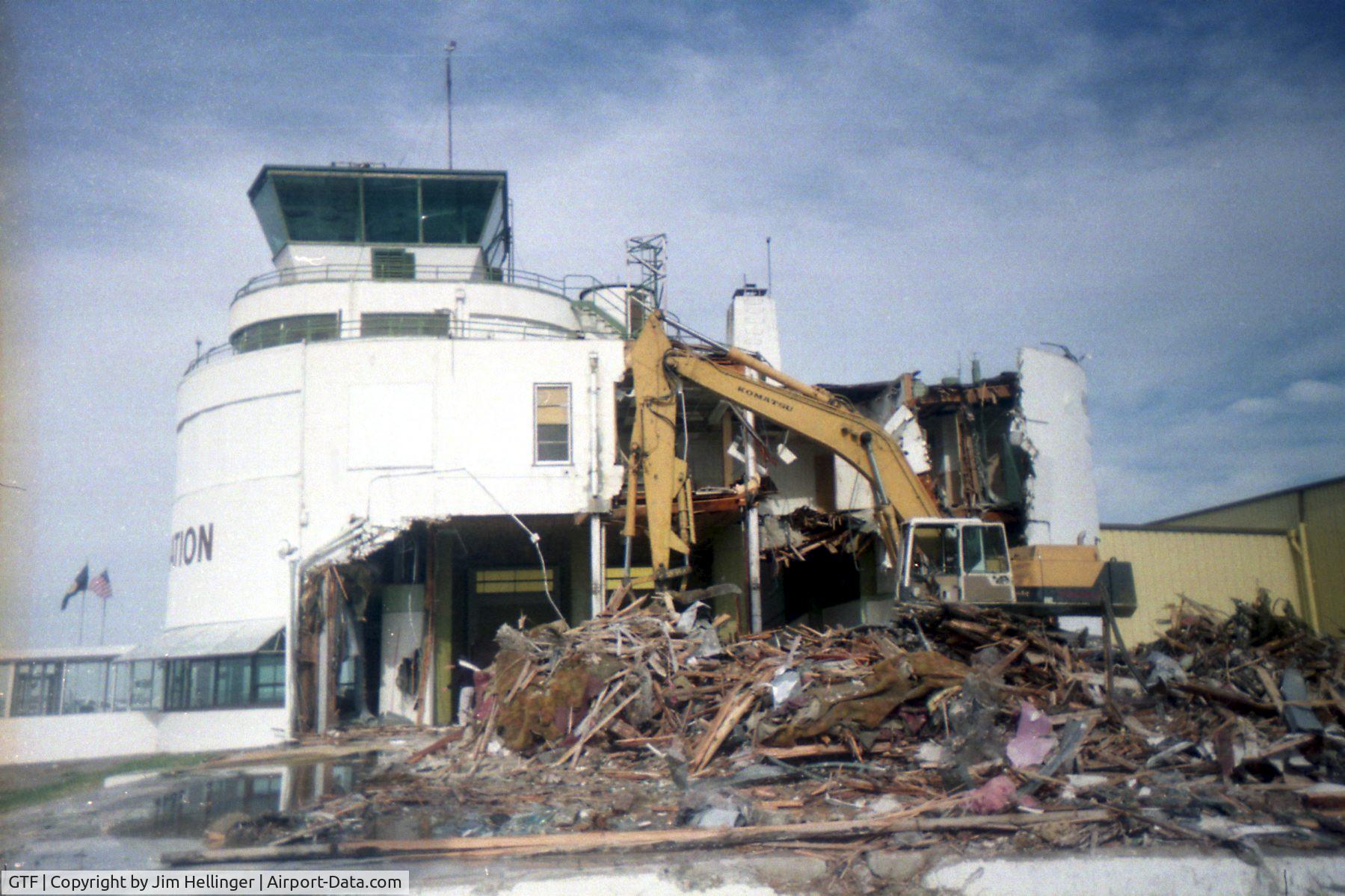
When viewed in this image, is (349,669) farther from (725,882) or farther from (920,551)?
→ (725,882)

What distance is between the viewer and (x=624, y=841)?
8.31 meters

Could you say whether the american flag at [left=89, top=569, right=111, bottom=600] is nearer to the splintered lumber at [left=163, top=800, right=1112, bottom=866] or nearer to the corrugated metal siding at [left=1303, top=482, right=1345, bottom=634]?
the splintered lumber at [left=163, top=800, right=1112, bottom=866]

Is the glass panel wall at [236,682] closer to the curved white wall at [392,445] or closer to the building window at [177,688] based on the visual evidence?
the building window at [177,688]

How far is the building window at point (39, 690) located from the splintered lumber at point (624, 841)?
69.9 ft

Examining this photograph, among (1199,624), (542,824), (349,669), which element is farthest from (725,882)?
(349,669)

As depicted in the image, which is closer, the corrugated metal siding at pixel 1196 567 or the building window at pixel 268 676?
the building window at pixel 268 676

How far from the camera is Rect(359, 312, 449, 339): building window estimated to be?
2522 centimetres

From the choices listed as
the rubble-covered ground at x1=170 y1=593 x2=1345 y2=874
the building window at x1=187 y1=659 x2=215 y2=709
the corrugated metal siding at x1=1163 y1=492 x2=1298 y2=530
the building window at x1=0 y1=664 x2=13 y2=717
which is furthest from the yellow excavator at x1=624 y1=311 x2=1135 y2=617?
the building window at x1=0 y1=664 x2=13 y2=717

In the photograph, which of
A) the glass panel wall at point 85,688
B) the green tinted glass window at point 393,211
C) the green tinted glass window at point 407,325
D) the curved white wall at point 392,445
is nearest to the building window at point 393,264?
the green tinted glass window at point 393,211

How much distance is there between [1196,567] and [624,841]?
73.5 feet

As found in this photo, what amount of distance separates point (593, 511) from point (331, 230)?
1151 cm

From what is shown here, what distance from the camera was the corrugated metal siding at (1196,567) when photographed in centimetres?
2542

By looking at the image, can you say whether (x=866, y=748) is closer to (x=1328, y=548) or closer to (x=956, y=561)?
(x=956, y=561)

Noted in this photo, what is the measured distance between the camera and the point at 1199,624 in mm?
15922
